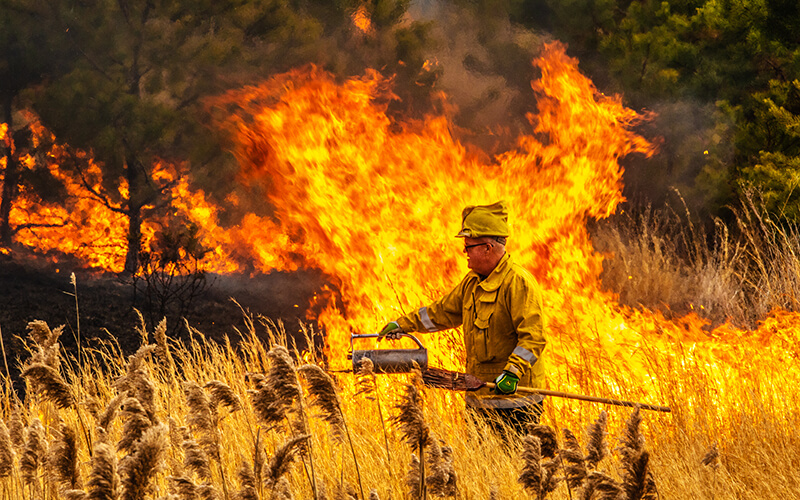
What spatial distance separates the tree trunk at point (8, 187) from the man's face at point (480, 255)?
15.6 metres

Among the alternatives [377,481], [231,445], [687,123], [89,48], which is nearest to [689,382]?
[377,481]

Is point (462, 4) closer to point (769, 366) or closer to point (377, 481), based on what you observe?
point (769, 366)

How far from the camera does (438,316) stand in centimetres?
424

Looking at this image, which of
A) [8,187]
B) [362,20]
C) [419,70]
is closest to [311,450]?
[419,70]

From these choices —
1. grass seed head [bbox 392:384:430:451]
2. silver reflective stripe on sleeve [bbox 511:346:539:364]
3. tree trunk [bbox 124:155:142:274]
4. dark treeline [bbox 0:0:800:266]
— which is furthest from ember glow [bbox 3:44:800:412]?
tree trunk [bbox 124:155:142:274]

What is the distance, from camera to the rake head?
3561mm

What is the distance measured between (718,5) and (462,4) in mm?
4727

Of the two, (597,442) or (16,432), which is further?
(16,432)

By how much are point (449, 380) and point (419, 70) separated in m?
10.5

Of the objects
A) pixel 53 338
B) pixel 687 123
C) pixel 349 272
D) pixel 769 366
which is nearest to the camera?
pixel 53 338

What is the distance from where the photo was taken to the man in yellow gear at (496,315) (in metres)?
3.76

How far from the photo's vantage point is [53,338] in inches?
91.4

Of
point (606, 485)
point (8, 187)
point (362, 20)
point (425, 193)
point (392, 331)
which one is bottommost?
point (606, 485)

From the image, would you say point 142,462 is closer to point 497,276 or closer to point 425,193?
point 497,276
